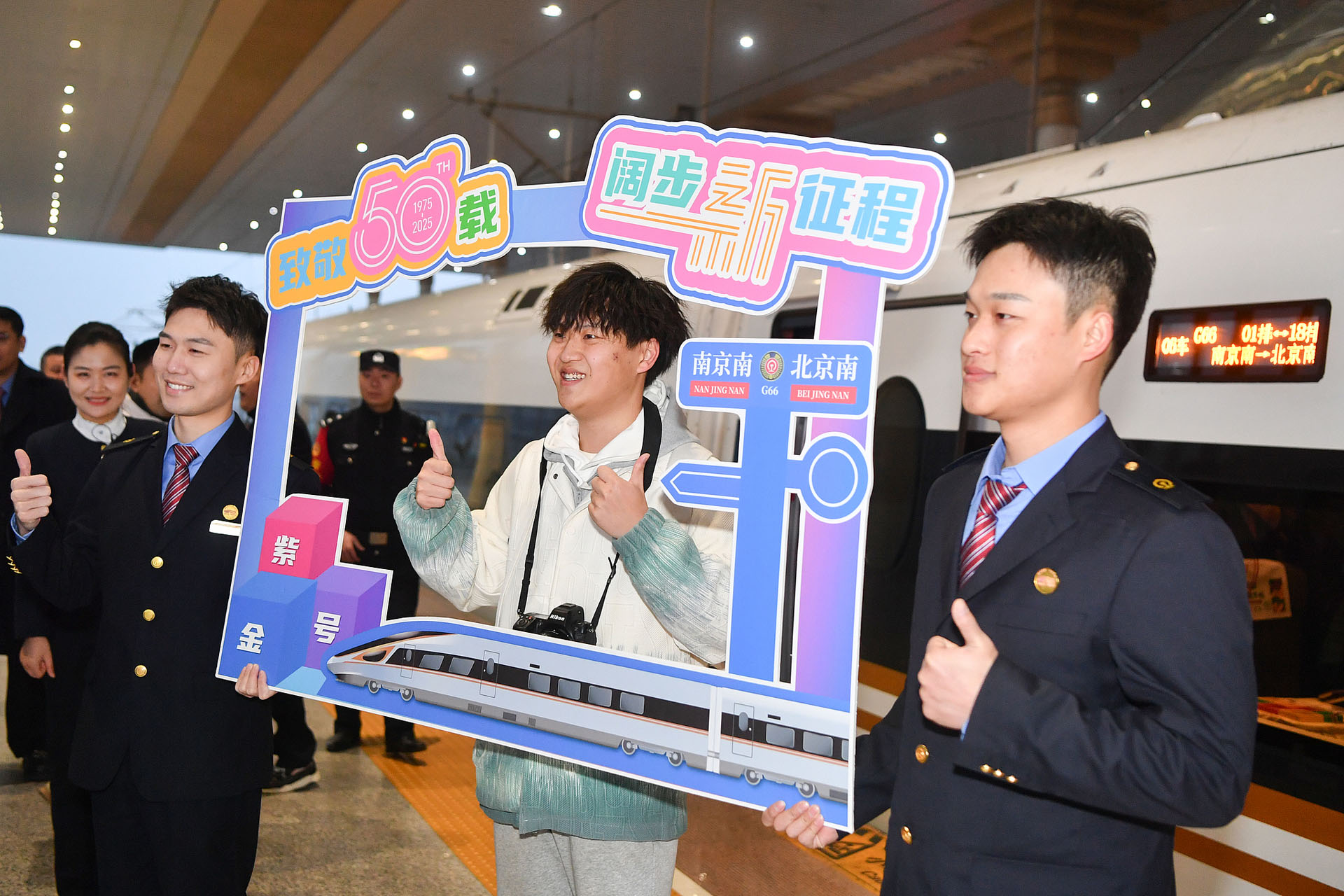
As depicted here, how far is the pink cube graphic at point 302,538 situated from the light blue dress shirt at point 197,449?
22cm

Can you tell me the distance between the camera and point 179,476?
2.11 metres

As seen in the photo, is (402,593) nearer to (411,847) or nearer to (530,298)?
(411,847)

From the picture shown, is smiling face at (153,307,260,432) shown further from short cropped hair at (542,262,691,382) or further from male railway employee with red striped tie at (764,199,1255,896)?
male railway employee with red striped tie at (764,199,1255,896)

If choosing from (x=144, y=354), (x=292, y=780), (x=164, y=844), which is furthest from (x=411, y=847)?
(x=144, y=354)

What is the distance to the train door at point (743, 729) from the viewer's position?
1490 mm

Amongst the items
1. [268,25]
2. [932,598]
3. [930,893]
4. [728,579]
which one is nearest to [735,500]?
[728,579]

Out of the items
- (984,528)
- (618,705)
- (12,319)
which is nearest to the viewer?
(984,528)

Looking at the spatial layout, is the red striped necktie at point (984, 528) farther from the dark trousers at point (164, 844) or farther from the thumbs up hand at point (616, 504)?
the dark trousers at point (164, 844)

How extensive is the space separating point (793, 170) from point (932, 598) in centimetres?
66

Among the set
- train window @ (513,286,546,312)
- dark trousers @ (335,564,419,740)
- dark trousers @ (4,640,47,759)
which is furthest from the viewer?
train window @ (513,286,546,312)

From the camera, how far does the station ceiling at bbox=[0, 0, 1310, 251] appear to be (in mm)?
5949

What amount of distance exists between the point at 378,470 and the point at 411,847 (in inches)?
62.8

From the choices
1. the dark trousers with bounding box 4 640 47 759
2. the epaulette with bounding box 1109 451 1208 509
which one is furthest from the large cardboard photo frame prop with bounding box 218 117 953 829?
the dark trousers with bounding box 4 640 47 759

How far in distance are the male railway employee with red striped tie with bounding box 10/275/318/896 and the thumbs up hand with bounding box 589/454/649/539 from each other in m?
0.82
